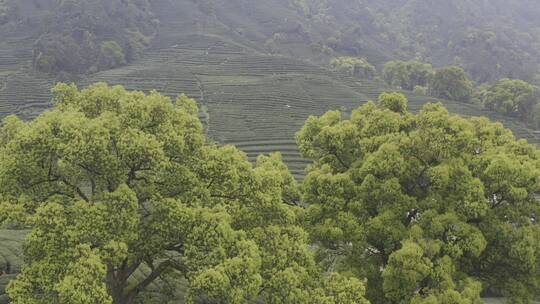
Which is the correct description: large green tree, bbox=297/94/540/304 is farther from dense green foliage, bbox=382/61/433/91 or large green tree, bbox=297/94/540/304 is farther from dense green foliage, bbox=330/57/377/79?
→ dense green foliage, bbox=330/57/377/79

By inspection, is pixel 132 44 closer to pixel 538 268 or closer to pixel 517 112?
pixel 517 112

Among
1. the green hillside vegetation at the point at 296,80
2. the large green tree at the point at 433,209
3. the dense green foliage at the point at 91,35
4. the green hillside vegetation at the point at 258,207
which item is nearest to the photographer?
the green hillside vegetation at the point at 258,207

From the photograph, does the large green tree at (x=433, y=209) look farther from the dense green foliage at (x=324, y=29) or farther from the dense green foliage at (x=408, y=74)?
the dense green foliage at (x=408, y=74)

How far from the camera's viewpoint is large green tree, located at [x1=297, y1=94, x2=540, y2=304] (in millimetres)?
16141

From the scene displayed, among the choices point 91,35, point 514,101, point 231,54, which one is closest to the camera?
point 514,101

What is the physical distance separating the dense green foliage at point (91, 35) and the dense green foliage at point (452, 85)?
152 ft

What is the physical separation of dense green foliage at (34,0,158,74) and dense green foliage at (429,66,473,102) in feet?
152

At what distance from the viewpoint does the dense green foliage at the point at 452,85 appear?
256 ft

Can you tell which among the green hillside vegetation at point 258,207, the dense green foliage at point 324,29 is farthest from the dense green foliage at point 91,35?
the green hillside vegetation at point 258,207

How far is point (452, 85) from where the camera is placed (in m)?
78.2

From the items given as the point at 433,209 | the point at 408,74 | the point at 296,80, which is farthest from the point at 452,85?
the point at 433,209

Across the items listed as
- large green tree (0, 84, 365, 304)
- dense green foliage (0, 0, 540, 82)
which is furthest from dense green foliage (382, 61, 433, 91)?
large green tree (0, 84, 365, 304)

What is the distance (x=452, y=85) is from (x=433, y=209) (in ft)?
217

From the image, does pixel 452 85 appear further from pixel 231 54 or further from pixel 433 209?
pixel 433 209
